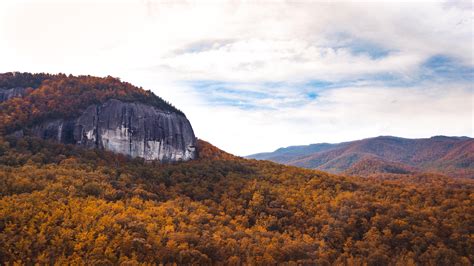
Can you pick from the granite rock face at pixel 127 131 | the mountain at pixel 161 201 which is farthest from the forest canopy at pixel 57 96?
the granite rock face at pixel 127 131

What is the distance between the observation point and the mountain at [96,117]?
346 ft

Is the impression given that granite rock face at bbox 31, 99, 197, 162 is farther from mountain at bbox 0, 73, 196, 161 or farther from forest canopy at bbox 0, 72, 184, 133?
forest canopy at bbox 0, 72, 184, 133

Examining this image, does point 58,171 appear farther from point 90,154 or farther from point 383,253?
point 383,253

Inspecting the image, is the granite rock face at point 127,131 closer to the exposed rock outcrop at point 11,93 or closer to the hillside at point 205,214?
the hillside at point 205,214

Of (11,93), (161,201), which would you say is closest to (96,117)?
(11,93)

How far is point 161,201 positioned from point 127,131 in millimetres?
37675

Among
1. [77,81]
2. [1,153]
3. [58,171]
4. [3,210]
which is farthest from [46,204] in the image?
[77,81]

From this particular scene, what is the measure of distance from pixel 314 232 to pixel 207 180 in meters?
37.6

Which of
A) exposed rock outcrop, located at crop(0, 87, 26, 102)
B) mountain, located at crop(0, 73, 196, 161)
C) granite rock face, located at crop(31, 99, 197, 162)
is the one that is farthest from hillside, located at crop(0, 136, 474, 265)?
exposed rock outcrop, located at crop(0, 87, 26, 102)

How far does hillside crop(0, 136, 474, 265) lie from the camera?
49.6 meters

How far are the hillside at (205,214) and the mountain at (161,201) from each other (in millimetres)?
290

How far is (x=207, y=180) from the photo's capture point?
10375 centimetres

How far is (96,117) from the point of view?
109875mm

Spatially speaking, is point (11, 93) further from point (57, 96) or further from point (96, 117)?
point (96, 117)
